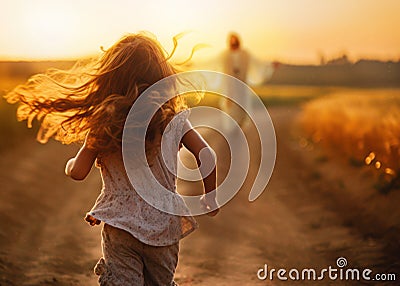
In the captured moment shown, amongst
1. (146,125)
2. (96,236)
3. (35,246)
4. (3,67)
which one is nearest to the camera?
(146,125)

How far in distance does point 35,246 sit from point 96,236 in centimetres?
65

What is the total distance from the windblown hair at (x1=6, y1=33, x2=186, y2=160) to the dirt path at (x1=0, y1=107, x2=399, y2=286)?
2.22m

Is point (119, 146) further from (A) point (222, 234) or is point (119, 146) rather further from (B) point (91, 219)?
(A) point (222, 234)

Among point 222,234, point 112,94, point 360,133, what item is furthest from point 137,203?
point 360,133

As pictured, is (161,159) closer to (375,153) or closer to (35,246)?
(35,246)

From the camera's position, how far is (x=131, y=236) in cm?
345

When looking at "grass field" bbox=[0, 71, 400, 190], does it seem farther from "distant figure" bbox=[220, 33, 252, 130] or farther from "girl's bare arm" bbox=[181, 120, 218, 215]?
"girl's bare arm" bbox=[181, 120, 218, 215]

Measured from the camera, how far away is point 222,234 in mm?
7191

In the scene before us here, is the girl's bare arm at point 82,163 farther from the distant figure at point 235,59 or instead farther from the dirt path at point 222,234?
the distant figure at point 235,59

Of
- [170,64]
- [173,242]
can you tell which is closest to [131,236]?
[173,242]

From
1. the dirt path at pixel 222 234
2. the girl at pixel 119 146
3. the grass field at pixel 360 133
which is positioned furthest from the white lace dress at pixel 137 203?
the grass field at pixel 360 133

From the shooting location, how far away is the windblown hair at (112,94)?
3.35 meters
